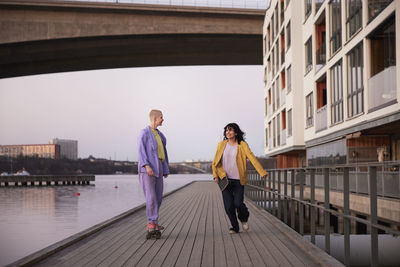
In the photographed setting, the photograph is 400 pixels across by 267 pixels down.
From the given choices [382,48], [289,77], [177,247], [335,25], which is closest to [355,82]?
[382,48]

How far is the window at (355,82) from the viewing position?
56.6ft

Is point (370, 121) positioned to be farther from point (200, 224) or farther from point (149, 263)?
point (149, 263)

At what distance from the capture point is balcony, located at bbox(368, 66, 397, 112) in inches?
576

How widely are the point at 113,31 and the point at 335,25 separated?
21.2 meters

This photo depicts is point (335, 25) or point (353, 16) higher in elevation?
point (335, 25)

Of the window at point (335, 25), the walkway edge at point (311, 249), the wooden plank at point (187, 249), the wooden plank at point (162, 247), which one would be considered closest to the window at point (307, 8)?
the window at point (335, 25)

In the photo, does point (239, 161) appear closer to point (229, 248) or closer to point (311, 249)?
point (229, 248)

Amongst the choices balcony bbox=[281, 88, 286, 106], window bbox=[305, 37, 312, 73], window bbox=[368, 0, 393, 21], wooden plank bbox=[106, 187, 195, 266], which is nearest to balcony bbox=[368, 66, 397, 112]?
window bbox=[368, 0, 393, 21]

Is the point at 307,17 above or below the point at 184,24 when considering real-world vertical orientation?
below

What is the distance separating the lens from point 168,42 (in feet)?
131

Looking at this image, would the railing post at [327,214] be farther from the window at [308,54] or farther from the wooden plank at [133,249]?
the window at [308,54]

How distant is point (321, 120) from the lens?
2273cm

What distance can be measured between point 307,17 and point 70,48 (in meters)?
21.6

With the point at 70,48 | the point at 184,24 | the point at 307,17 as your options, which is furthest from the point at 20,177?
the point at 307,17
